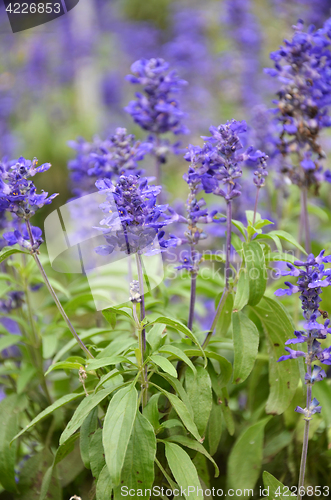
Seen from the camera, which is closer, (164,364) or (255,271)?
(164,364)

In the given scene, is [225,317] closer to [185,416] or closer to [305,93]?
[185,416]

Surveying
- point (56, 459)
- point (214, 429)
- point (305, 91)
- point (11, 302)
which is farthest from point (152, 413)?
point (305, 91)

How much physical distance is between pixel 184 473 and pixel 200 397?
32 centimetres

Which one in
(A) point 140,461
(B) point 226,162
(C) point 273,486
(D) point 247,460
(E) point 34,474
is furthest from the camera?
(E) point 34,474

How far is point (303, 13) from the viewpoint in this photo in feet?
19.1

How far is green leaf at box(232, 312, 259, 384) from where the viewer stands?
2.04 meters

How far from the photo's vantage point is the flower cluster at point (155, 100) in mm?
2863

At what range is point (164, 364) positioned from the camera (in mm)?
1805

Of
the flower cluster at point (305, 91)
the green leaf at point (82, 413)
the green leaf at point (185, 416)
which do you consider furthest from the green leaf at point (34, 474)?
the flower cluster at point (305, 91)

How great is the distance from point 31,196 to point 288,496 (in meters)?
1.76

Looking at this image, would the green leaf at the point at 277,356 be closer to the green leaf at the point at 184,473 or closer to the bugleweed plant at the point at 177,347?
the bugleweed plant at the point at 177,347

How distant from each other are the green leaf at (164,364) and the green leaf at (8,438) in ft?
3.07

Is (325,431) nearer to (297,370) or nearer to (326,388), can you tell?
(326,388)
